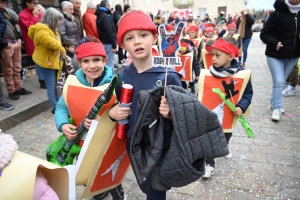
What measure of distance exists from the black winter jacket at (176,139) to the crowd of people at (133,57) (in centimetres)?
1

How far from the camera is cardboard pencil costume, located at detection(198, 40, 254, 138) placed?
2.45 meters

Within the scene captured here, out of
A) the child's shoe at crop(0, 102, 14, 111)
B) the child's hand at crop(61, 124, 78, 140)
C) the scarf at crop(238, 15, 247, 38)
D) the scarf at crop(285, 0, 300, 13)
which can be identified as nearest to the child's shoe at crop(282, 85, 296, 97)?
the scarf at crop(285, 0, 300, 13)

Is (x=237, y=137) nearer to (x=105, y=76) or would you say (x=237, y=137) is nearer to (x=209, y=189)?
(x=209, y=189)

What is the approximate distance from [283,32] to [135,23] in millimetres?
3264

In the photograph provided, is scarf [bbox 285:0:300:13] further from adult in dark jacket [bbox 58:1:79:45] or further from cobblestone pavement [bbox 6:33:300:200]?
adult in dark jacket [bbox 58:1:79:45]

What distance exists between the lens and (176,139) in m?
1.32

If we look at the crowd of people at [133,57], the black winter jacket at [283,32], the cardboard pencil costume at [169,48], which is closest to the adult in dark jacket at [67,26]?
the crowd of people at [133,57]

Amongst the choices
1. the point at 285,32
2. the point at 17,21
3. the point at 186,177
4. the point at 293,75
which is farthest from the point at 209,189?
the point at 17,21

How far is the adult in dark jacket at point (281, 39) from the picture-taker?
12.0ft

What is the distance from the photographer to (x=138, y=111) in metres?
1.50

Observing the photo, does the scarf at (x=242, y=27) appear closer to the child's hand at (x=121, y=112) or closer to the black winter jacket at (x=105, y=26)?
the black winter jacket at (x=105, y=26)

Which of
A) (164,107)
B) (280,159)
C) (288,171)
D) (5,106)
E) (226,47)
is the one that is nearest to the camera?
(164,107)

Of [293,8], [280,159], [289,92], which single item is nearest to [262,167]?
[280,159]

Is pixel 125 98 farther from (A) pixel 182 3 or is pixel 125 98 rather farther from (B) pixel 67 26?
(A) pixel 182 3
